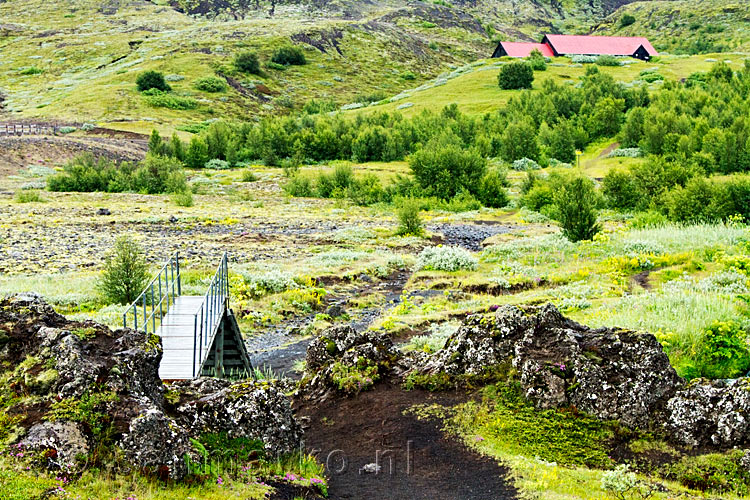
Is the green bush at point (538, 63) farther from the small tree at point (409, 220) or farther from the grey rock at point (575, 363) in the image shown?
the grey rock at point (575, 363)

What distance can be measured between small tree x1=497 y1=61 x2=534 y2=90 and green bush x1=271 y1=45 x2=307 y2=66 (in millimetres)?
38999

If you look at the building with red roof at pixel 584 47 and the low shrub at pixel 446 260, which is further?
the building with red roof at pixel 584 47

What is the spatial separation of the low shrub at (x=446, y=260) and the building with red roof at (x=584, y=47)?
287 ft

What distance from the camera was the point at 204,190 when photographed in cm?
4175

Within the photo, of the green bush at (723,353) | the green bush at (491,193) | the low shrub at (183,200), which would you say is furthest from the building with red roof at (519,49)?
the green bush at (723,353)

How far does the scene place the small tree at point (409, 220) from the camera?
2623 cm

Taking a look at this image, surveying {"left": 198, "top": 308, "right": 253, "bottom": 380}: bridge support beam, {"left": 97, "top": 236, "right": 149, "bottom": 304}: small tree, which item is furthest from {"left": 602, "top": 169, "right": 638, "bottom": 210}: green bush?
{"left": 198, "top": 308, "right": 253, "bottom": 380}: bridge support beam

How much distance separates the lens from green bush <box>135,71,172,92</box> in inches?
3056

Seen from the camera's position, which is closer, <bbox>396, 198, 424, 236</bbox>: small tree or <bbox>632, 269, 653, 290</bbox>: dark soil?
<bbox>632, 269, 653, 290</bbox>: dark soil

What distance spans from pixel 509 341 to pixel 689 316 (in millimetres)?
4348

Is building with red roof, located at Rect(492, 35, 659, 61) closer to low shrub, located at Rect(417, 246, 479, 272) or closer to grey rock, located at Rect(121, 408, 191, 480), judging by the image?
low shrub, located at Rect(417, 246, 479, 272)

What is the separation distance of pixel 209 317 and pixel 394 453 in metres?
4.59

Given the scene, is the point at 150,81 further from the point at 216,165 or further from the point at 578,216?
the point at 578,216

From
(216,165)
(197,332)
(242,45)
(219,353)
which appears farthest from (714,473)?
(242,45)
